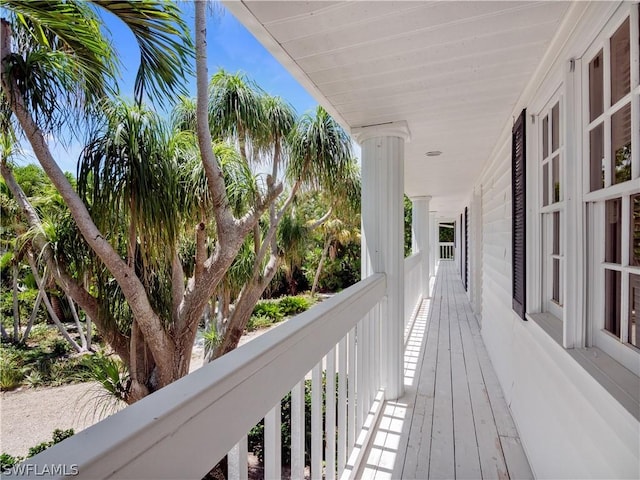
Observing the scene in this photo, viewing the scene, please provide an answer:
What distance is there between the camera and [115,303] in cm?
360

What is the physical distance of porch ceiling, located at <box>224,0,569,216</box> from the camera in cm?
131

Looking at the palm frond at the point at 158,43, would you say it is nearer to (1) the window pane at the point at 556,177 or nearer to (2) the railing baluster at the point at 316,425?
(2) the railing baluster at the point at 316,425

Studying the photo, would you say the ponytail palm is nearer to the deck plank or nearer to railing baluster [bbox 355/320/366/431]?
railing baluster [bbox 355/320/366/431]

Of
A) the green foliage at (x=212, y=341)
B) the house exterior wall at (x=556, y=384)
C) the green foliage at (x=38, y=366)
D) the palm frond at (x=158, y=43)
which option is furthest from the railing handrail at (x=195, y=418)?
the green foliage at (x=38, y=366)

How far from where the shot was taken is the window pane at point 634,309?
1010mm

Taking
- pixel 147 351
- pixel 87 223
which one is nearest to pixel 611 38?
pixel 87 223

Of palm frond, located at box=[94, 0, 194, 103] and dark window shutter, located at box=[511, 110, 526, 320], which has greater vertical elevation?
palm frond, located at box=[94, 0, 194, 103]

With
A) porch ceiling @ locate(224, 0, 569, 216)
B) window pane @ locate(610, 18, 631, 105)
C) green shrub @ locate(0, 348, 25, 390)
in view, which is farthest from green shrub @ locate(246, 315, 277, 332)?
window pane @ locate(610, 18, 631, 105)

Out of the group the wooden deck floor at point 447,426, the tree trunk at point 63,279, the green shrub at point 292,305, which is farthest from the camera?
the green shrub at point 292,305

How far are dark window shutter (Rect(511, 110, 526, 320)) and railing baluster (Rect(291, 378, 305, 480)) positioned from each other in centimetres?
166

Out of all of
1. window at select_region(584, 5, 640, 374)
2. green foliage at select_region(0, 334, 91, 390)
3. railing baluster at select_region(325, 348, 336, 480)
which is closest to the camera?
window at select_region(584, 5, 640, 374)

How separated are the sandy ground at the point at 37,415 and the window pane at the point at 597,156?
5.79 meters

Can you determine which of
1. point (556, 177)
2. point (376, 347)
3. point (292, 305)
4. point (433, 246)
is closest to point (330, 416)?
point (376, 347)

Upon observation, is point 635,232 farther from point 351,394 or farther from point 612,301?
point 351,394
